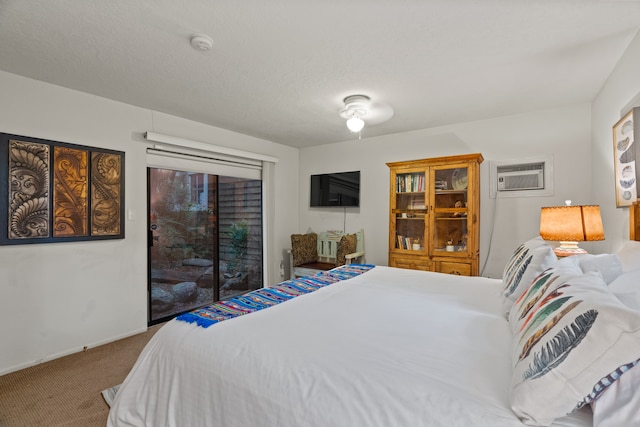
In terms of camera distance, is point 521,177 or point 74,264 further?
point 521,177

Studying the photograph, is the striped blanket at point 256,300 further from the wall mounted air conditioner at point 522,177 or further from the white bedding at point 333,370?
the wall mounted air conditioner at point 522,177

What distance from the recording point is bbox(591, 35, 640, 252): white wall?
77.8 inches

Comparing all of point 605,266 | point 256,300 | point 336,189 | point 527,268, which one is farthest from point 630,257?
point 336,189

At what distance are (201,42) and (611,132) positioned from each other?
3.01 m

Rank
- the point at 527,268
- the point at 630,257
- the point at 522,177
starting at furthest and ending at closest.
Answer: the point at 522,177, the point at 527,268, the point at 630,257

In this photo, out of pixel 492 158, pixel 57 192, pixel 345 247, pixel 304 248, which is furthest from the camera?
pixel 304 248

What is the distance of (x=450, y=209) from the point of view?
3.46 metres

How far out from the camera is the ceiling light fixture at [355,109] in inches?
111

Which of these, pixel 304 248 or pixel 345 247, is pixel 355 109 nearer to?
pixel 345 247

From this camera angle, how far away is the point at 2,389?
86.3 inches

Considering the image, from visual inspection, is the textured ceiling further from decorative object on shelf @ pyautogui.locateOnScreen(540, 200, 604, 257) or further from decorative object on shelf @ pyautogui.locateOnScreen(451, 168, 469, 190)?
decorative object on shelf @ pyautogui.locateOnScreen(540, 200, 604, 257)

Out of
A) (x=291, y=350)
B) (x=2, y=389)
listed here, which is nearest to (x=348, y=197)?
(x=291, y=350)

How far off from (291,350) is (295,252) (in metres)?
3.26

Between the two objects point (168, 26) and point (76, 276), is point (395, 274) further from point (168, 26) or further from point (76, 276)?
→ point (76, 276)
